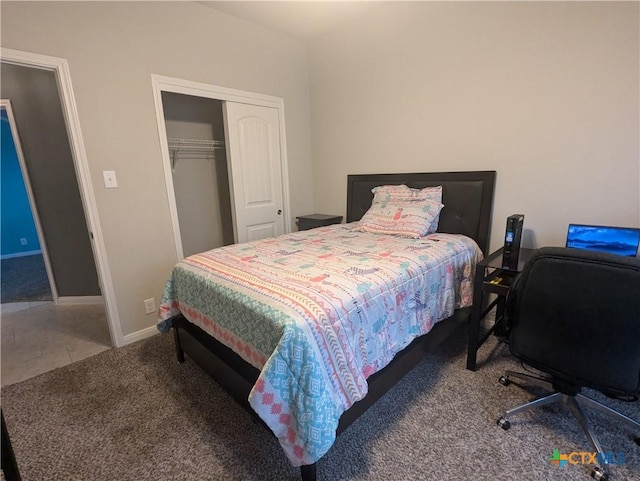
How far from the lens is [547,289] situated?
4.30ft

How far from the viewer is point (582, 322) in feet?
4.12

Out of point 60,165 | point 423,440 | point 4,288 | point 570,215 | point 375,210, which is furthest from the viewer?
point 4,288

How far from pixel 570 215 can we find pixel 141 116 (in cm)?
327

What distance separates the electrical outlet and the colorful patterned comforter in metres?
0.72

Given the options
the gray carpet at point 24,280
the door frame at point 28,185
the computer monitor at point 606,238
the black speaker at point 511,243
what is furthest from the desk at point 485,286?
the gray carpet at point 24,280

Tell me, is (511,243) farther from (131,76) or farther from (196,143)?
(196,143)

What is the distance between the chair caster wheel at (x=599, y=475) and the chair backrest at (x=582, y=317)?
0.32m

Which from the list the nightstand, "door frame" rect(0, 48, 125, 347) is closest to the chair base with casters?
the nightstand

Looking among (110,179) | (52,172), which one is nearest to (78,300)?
(52,172)

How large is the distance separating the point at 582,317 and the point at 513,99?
1.65 meters

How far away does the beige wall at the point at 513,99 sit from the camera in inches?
72.5

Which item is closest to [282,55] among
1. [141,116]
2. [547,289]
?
[141,116]

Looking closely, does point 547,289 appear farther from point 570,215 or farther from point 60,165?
point 60,165

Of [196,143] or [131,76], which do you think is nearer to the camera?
[131,76]
